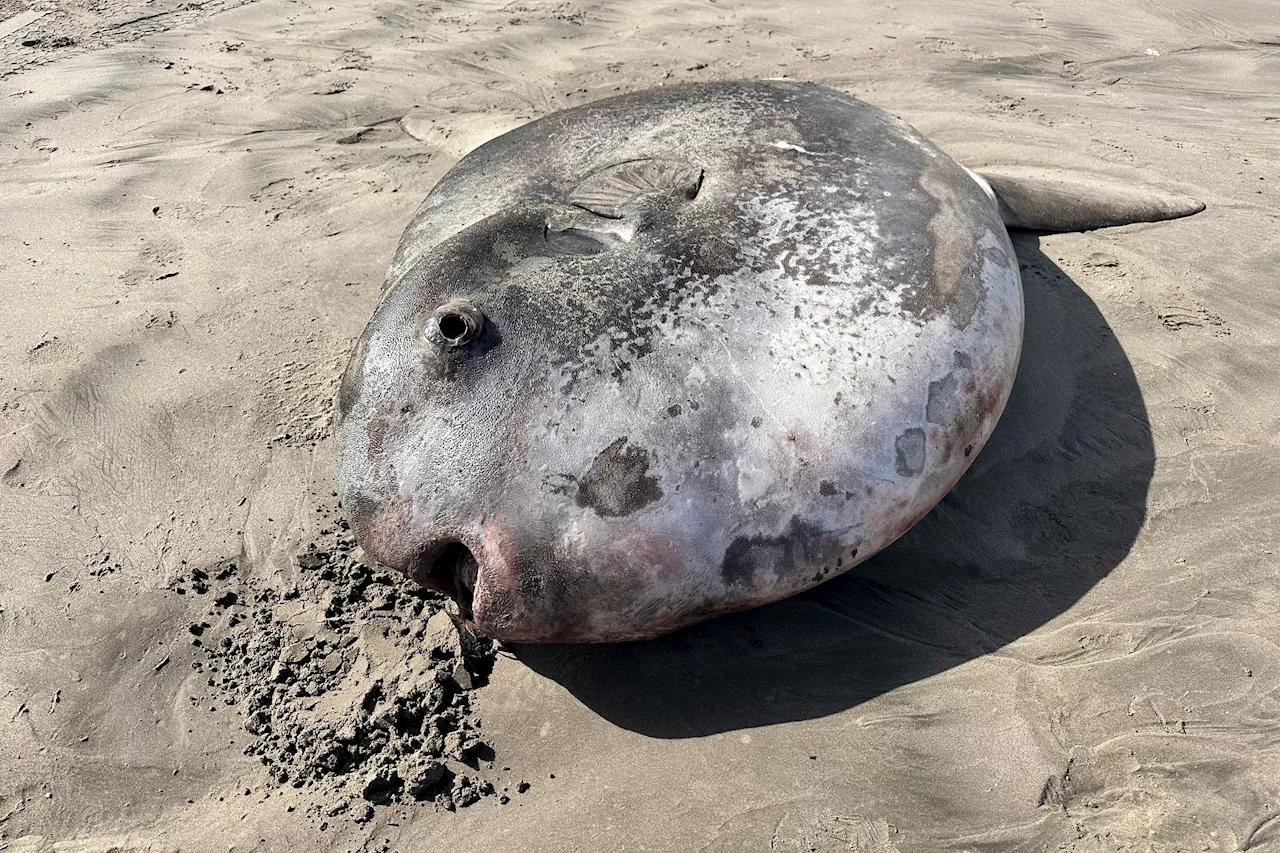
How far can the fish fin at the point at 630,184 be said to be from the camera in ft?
7.84

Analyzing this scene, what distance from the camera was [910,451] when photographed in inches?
80.5

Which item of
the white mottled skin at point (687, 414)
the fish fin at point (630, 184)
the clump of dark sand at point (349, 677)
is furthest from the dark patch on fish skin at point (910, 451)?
the clump of dark sand at point (349, 677)

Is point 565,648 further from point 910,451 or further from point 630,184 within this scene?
point 630,184

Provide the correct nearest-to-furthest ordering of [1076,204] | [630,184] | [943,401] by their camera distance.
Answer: [943,401], [630,184], [1076,204]

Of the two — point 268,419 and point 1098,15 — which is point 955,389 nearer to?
Answer: point 268,419

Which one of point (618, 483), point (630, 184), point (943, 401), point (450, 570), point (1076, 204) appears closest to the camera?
point (618, 483)

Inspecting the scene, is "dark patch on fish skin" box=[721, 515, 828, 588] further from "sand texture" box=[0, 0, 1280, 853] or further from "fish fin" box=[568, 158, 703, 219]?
"fish fin" box=[568, 158, 703, 219]

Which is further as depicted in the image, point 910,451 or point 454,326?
point 910,451

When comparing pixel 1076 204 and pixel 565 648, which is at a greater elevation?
pixel 1076 204

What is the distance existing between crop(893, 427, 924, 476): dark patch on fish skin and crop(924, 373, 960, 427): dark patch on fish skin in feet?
0.19

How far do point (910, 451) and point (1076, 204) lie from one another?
2119mm

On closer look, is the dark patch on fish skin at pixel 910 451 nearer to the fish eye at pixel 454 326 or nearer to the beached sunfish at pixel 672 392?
the beached sunfish at pixel 672 392

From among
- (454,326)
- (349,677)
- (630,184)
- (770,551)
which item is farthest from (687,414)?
(349,677)

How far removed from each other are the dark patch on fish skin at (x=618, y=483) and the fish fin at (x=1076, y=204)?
2.25 meters
